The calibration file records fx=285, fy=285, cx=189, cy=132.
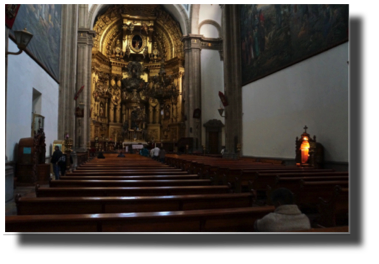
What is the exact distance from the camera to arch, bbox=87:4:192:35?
20.7 m

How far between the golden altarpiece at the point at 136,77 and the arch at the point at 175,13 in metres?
1.16

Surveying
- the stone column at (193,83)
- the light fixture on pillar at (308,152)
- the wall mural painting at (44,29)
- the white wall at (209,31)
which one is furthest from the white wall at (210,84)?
the light fixture on pillar at (308,152)

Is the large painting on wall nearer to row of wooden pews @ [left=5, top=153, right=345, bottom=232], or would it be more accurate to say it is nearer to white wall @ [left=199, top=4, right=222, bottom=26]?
row of wooden pews @ [left=5, top=153, right=345, bottom=232]

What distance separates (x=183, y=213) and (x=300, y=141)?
25.6ft

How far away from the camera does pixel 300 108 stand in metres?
10.0

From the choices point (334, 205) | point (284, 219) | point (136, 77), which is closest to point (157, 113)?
point (136, 77)

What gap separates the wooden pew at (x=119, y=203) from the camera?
2.95m

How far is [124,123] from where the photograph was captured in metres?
26.2

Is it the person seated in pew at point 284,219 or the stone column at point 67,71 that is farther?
the stone column at point 67,71

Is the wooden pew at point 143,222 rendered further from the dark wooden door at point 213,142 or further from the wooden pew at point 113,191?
the dark wooden door at point 213,142

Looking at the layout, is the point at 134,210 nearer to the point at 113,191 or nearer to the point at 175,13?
the point at 113,191

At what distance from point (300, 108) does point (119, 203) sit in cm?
852

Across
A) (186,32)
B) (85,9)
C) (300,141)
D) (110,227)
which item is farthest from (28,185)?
(186,32)

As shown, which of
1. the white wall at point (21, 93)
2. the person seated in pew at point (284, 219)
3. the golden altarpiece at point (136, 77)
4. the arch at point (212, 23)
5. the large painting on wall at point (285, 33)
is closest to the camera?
the person seated in pew at point (284, 219)
